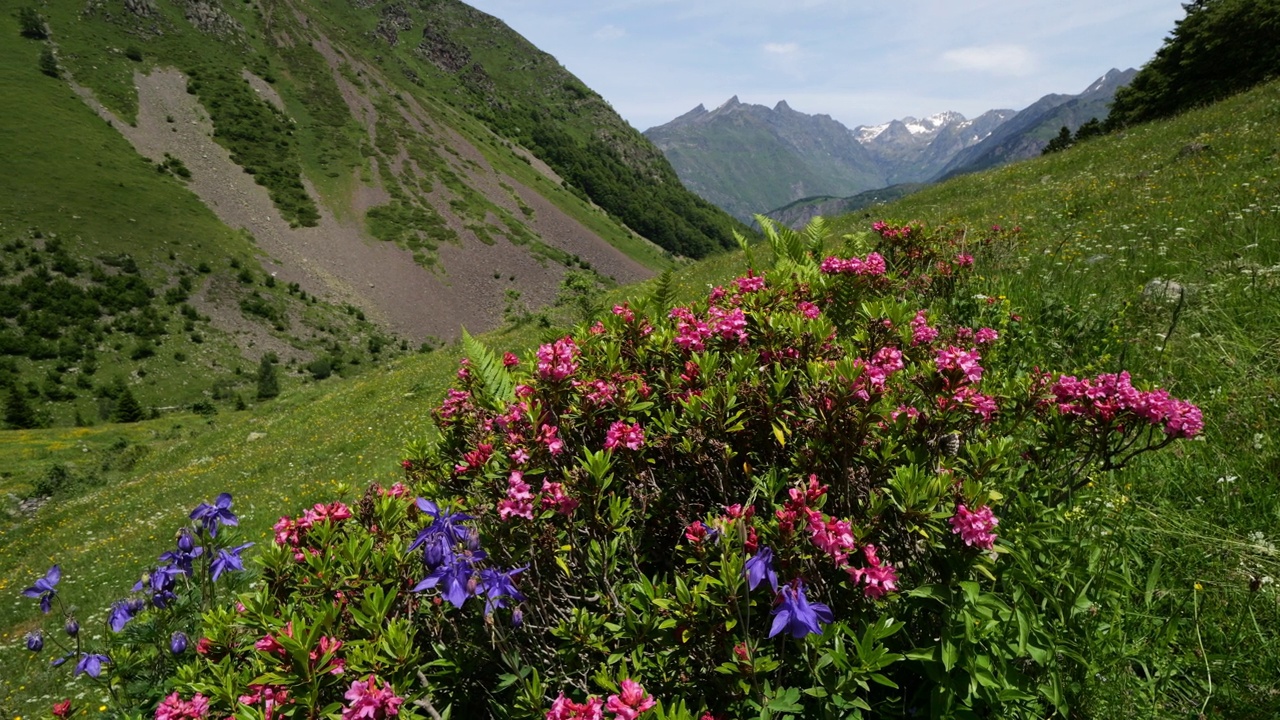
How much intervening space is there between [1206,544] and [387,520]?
13.5 ft

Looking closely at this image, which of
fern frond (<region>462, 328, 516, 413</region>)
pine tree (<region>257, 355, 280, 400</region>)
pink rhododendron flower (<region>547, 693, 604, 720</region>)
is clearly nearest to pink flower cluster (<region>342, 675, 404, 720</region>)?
pink rhododendron flower (<region>547, 693, 604, 720</region>)

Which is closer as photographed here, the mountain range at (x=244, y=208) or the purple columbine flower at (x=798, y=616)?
the purple columbine flower at (x=798, y=616)

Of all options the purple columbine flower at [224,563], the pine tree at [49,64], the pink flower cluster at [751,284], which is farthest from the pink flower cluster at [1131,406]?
the pine tree at [49,64]

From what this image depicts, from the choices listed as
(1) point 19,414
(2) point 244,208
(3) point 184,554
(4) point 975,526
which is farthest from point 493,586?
(2) point 244,208

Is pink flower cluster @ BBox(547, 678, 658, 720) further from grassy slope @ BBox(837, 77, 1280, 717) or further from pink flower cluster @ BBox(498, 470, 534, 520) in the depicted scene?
grassy slope @ BBox(837, 77, 1280, 717)

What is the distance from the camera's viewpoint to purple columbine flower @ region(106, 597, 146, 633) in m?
3.05

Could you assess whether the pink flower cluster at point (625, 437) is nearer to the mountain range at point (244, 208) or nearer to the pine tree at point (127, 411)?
the mountain range at point (244, 208)

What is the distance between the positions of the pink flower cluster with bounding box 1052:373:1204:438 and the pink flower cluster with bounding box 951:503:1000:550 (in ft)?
3.05

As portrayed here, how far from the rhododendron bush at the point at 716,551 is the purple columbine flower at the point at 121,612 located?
107 cm

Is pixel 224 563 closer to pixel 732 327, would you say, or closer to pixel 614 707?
pixel 614 707

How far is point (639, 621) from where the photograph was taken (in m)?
2.19

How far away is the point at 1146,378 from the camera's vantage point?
415 centimetres

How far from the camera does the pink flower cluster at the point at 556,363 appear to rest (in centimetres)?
321

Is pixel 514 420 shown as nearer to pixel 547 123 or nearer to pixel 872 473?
pixel 872 473
